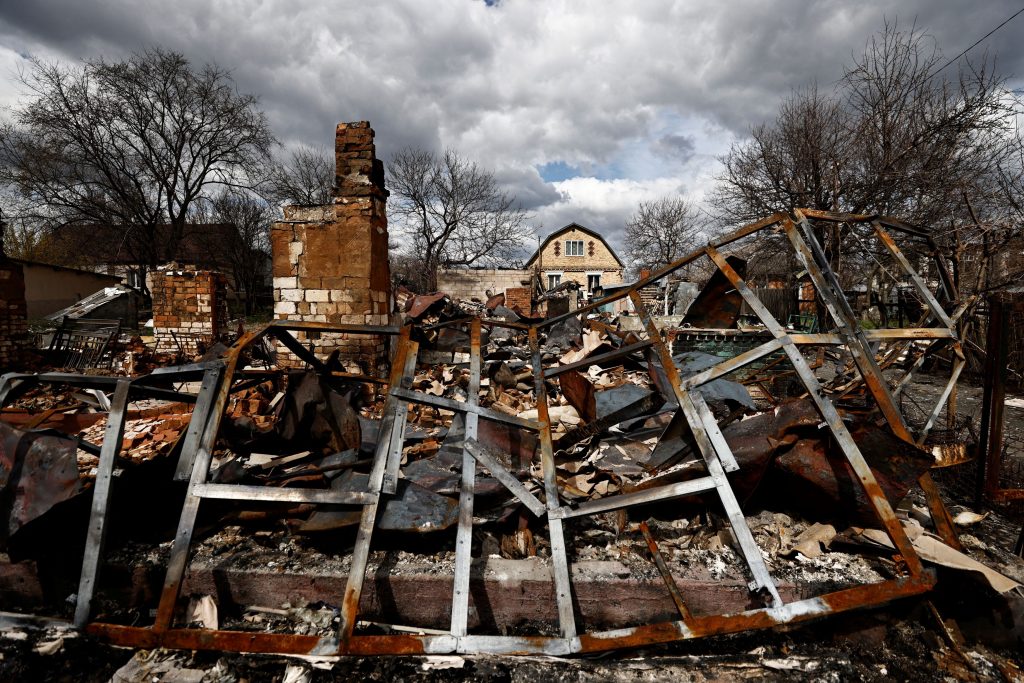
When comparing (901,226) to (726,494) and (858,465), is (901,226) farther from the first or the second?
(726,494)

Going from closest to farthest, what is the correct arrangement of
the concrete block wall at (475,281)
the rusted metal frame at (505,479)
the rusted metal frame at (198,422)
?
the rusted metal frame at (198,422) → the rusted metal frame at (505,479) → the concrete block wall at (475,281)

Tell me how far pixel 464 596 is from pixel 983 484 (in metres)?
3.51

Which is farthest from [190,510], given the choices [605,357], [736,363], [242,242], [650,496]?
[242,242]

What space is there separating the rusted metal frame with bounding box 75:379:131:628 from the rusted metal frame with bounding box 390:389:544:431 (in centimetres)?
127

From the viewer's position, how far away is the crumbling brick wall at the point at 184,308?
9.60m

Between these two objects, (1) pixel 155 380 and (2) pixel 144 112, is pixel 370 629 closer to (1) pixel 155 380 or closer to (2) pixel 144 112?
(1) pixel 155 380

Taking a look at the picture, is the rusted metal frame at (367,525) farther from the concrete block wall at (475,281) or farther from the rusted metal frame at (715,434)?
the concrete block wall at (475,281)

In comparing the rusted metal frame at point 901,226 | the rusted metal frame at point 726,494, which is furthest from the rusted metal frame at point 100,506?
the rusted metal frame at point 901,226

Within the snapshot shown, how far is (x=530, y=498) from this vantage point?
2.21m

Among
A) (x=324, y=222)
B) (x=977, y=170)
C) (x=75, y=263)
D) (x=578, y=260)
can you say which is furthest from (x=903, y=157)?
(x=75, y=263)

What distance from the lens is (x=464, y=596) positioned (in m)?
1.86

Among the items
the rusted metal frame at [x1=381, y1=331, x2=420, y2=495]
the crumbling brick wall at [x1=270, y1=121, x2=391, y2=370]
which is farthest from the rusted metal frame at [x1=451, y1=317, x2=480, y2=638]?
the crumbling brick wall at [x1=270, y1=121, x2=391, y2=370]

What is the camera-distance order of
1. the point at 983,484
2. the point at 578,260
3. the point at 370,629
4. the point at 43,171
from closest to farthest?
the point at 370,629
the point at 983,484
the point at 43,171
the point at 578,260

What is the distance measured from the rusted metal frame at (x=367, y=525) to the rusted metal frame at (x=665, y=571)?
1.38 m
